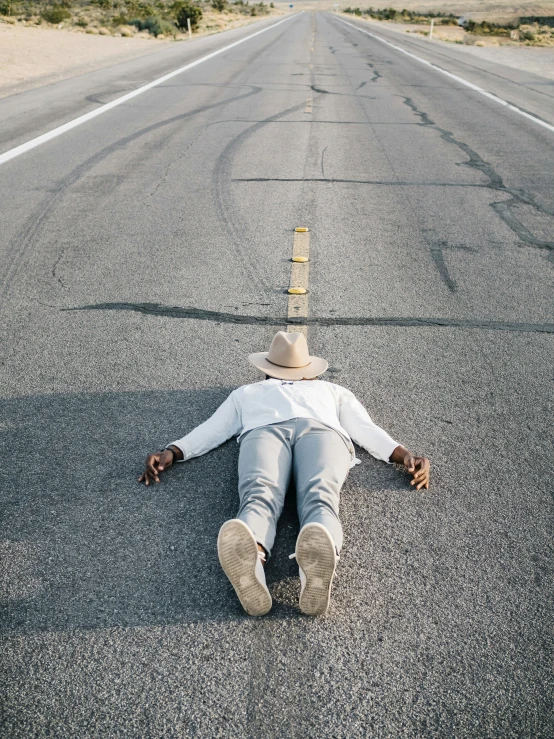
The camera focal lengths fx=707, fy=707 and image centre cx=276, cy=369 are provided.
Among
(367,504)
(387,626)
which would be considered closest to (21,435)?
(367,504)

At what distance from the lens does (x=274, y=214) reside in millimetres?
7898

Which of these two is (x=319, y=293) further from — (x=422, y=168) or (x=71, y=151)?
(x=71, y=151)

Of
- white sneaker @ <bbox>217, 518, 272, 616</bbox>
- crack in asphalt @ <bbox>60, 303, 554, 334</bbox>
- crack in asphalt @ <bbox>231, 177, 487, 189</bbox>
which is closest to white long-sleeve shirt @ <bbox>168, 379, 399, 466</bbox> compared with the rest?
white sneaker @ <bbox>217, 518, 272, 616</bbox>

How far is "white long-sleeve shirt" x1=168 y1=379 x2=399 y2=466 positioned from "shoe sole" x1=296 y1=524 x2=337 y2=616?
92 cm

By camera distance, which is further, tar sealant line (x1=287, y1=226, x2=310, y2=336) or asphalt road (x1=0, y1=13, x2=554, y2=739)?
tar sealant line (x1=287, y1=226, x2=310, y2=336)

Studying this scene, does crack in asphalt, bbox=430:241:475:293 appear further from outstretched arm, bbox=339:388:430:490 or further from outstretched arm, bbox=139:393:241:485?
outstretched arm, bbox=139:393:241:485

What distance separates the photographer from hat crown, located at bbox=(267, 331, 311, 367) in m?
3.91

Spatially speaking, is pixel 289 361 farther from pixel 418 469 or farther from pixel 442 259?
pixel 442 259

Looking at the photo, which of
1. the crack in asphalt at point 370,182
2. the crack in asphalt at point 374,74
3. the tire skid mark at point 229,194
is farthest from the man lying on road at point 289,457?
the crack in asphalt at point 374,74

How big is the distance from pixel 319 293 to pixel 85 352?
1.99m

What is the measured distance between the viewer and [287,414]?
3666 millimetres

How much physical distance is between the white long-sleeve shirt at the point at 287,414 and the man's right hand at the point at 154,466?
0.11 metres

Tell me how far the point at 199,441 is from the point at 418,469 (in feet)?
3.76

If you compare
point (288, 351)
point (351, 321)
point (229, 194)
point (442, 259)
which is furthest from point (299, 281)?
point (229, 194)
